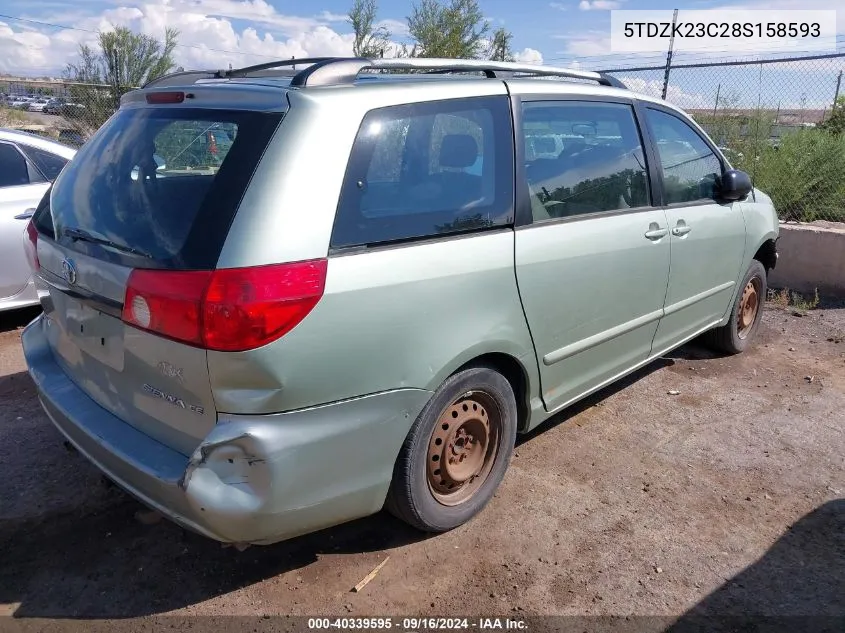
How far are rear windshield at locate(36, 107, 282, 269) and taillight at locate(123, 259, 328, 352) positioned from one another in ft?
0.21

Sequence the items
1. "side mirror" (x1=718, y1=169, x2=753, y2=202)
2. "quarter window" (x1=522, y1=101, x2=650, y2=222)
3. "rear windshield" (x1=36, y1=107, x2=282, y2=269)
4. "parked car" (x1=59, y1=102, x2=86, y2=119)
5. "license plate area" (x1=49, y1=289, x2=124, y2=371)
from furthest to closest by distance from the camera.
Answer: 1. "parked car" (x1=59, y1=102, x2=86, y2=119)
2. "side mirror" (x1=718, y1=169, x2=753, y2=202)
3. "quarter window" (x1=522, y1=101, x2=650, y2=222)
4. "license plate area" (x1=49, y1=289, x2=124, y2=371)
5. "rear windshield" (x1=36, y1=107, x2=282, y2=269)

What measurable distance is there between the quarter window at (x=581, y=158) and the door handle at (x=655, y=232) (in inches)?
5.3

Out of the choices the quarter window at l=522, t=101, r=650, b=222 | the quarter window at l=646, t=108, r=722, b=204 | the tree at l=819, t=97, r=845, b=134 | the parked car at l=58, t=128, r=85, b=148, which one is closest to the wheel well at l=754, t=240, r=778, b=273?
the quarter window at l=646, t=108, r=722, b=204

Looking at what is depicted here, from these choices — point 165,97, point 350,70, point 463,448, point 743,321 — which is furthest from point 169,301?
point 743,321

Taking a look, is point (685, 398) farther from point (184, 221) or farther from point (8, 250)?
point (8, 250)

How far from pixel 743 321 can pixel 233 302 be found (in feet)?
14.5

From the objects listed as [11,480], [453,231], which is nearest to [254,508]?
[453,231]

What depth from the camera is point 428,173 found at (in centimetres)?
264

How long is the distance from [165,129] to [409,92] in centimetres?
96

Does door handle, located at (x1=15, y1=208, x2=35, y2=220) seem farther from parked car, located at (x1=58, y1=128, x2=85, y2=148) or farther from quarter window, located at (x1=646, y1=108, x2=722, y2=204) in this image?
parked car, located at (x1=58, y1=128, x2=85, y2=148)

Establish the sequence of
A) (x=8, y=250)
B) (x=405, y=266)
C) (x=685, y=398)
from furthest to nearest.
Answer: (x=8, y=250) < (x=685, y=398) < (x=405, y=266)

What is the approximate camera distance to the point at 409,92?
2.59m

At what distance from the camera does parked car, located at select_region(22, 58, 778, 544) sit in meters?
2.15

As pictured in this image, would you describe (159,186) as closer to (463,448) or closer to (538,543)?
(463,448)
